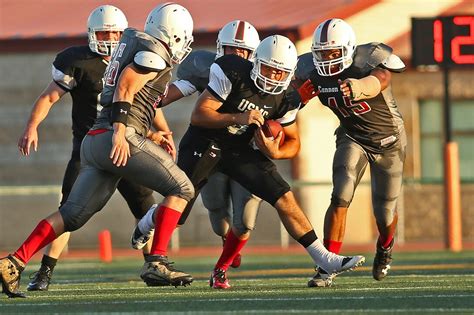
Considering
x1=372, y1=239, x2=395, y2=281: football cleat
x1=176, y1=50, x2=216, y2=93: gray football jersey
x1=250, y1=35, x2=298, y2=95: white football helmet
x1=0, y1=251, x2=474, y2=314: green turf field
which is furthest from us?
x1=176, y1=50, x2=216, y2=93: gray football jersey

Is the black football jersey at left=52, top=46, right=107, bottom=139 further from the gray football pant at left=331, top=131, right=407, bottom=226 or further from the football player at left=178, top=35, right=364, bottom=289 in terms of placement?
the gray football pant at left=331, top=131, right=407, bottom=226

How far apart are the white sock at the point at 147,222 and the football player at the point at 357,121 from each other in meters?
1.05

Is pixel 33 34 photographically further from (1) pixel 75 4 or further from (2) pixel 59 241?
(2) pixel 59 241

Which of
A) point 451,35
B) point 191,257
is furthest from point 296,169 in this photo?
point 451,35

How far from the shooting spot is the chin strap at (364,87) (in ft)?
29.9

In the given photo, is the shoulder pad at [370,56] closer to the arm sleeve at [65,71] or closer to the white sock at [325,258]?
the white sock at [325,258]

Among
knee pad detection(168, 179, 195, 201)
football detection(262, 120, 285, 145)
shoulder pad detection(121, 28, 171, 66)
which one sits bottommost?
knee pad detection(168, 179, 195, 201)

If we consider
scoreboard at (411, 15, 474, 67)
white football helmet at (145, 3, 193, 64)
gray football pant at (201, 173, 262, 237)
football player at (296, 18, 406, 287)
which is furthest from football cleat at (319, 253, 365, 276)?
scoreboard at (411, 15, 474, 67)

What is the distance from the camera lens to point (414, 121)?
63.6ft

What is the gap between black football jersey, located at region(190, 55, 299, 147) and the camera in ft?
28.8

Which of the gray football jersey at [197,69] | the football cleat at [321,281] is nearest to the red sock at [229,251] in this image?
the football cleat at [321,281]

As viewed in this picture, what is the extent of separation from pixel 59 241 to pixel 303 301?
2.17 m

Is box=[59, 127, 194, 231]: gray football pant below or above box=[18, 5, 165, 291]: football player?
below

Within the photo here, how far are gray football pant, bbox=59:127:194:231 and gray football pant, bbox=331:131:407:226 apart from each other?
→ 138cm
